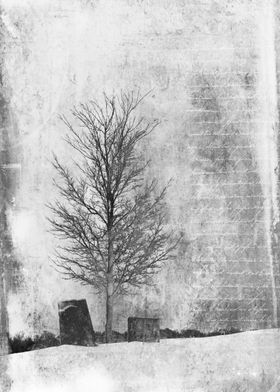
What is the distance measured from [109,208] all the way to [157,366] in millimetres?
2663

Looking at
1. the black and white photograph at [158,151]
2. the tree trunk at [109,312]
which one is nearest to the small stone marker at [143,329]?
the black and white photograph at [158,151]

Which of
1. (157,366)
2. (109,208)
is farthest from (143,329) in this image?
(109,208)

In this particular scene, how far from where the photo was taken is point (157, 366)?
31.4 ft

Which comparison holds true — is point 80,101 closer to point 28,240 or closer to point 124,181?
point 124,181

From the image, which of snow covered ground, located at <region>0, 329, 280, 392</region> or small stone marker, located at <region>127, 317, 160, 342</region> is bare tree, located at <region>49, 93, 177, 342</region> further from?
snow covered ground, located at <region>0, 329, 280, 392</region>

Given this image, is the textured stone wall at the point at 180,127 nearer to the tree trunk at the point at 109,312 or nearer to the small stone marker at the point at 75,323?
the small stone marker at the point at 75,323

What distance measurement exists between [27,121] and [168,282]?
3.52m

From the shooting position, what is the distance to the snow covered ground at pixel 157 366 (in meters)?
9.47

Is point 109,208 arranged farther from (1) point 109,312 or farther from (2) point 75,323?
(2) point 75,323

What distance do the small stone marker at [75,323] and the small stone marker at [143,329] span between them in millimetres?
628

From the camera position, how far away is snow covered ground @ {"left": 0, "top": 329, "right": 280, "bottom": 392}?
947 centimetres

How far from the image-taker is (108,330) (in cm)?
947

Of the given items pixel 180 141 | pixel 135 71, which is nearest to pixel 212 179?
pixel 180 141

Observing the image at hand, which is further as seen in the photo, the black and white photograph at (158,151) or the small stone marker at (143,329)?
the black and white photograph at (158,151)
